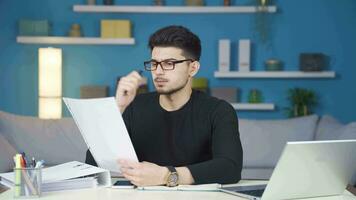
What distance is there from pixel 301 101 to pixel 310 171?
374cm

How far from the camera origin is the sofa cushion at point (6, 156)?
3.86 meters

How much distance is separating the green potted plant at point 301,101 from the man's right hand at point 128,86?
333cm

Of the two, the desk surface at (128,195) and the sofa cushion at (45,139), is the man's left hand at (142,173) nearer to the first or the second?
the desk surface at (128,195)

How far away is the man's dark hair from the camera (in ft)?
8.02

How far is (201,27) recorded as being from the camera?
5.69m

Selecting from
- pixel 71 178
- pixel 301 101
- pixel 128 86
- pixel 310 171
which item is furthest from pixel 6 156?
pixel 301 101

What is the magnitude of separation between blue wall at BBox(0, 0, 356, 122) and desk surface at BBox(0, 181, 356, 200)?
3.70 meters

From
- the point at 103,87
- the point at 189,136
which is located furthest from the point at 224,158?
the point at 103,87

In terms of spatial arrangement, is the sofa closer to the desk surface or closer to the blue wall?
the blue wall

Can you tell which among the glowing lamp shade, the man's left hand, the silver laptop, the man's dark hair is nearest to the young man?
the man's dark hair

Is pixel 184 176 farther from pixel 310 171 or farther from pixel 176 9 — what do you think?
pixel 176 9

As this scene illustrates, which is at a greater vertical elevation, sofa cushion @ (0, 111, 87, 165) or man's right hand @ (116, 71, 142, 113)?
man's right hand @ (116, 71, 142, 113)

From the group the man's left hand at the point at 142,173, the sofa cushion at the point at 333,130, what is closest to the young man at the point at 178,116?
the man's left hand at the point at 142,173

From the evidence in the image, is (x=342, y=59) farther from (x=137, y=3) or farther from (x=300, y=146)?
(x=300, y=146)
